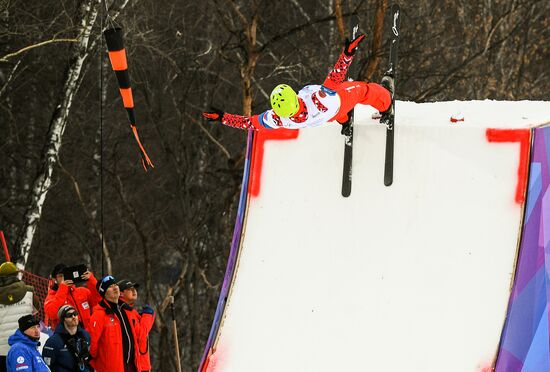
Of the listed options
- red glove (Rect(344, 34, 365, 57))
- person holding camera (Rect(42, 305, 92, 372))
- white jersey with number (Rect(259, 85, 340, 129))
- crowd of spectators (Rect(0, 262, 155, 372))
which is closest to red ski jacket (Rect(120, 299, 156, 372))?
crowd of spectators (Rect(0, 262, 155, 372))

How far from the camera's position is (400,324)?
5270 mm

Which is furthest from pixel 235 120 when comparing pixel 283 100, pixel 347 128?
pixel 347 128

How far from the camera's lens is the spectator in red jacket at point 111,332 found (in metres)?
5.85

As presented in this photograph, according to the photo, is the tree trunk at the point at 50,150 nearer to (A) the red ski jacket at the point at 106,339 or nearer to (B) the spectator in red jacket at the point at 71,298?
(B) the spectator in red jacket at the point at 71,298

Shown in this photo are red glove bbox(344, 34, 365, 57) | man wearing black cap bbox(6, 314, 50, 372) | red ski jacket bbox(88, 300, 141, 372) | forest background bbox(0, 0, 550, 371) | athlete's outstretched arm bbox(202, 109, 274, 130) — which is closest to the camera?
man wearing black cap bbox(6, 314, 50, 372)

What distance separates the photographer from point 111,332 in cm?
586

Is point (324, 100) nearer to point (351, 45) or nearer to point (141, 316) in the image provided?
point (351, 45)

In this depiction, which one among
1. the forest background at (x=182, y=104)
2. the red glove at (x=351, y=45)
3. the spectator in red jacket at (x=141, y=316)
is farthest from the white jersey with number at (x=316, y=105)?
the forest background at (x=182, y=104)

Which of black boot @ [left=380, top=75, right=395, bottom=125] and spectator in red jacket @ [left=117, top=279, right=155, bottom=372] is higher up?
black boot @ [left=380, top=75, right=395, bottom=125]

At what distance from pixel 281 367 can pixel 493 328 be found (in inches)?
52.5

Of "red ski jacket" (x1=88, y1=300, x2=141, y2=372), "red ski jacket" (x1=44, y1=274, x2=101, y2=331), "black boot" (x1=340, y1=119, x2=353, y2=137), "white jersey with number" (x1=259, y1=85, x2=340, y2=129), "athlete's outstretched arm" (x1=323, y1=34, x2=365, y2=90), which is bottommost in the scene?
"red ski jacket" (x1=88, y1=300, x2=141, y2=372)

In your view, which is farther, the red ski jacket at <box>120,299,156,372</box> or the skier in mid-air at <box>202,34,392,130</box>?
the red ski jacket at <box>120,299,156,372</box>

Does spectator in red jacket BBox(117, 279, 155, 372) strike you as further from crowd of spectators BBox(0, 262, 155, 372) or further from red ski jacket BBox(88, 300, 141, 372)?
red ski jacket BBox(88, 300, 141, 372)

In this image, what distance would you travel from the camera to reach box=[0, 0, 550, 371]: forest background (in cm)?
1373
